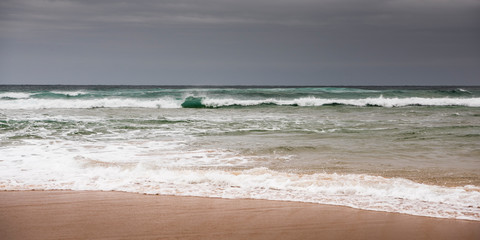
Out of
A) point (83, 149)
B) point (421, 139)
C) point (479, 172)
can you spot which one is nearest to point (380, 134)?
point (421, 139)

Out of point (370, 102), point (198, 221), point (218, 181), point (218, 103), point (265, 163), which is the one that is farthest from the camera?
point (370, 102)

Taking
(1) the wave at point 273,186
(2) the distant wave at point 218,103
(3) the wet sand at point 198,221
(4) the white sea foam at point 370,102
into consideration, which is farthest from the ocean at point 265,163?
(4) the white sea foam at point 370,102

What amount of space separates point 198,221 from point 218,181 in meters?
1.62

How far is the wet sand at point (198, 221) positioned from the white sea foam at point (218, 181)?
1.09 ft

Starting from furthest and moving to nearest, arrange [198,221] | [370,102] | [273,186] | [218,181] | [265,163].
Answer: [370,102] < [265,163] < [218,181] < [273,186] < [198,221]

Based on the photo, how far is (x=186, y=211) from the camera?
4.50 m

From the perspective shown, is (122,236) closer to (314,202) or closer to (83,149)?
(314,202)

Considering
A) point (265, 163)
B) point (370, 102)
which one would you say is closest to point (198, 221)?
point (265, 163)

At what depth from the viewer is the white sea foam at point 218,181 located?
4.85m

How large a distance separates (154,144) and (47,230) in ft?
17.8

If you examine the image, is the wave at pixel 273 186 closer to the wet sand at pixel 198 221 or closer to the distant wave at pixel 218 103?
the wet sand at pixel 198 221

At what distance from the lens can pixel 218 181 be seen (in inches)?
228

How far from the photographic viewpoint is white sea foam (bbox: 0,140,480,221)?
485 centimetres

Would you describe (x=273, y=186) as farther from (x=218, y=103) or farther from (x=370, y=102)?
(x=370, y=102)
